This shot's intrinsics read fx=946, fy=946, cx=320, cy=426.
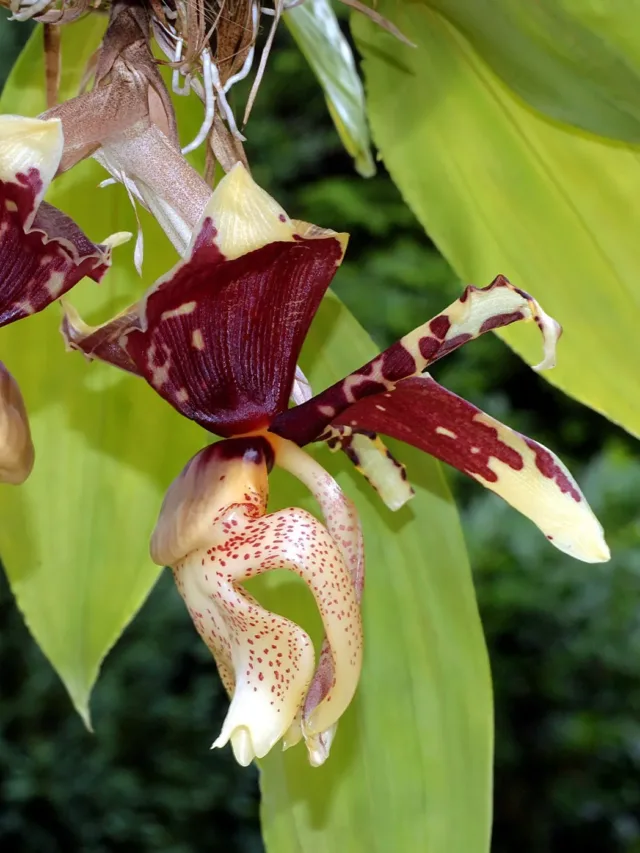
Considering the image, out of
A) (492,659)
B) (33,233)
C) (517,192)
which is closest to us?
(33,233)

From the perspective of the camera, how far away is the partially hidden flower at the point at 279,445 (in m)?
0.24

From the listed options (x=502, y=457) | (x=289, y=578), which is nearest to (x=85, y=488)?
(x=289, y=578)

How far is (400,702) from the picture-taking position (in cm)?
40

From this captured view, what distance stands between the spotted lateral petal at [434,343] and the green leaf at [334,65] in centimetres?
22

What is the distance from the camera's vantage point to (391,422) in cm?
29

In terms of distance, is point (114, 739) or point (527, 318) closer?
point (527, 318)

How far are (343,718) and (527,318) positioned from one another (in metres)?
0.22

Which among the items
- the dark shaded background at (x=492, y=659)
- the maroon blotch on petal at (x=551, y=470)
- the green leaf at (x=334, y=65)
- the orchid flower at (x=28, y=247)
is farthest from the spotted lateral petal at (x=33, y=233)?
the dark shaded background at (x=492, y=659)

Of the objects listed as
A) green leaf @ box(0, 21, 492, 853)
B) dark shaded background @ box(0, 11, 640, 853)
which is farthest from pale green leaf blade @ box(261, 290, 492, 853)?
dark shaded background @ box(0, 11, 640, 853)

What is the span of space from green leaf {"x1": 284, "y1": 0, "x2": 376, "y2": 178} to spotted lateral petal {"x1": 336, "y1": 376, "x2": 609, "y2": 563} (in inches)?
8.7

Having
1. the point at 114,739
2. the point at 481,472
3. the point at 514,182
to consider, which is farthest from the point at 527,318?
the point at 114,739

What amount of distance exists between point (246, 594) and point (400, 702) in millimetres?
157

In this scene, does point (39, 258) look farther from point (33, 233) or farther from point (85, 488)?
point (85, 488)

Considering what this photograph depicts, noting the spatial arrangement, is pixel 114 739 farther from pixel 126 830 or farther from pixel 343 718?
pixel 343 718
